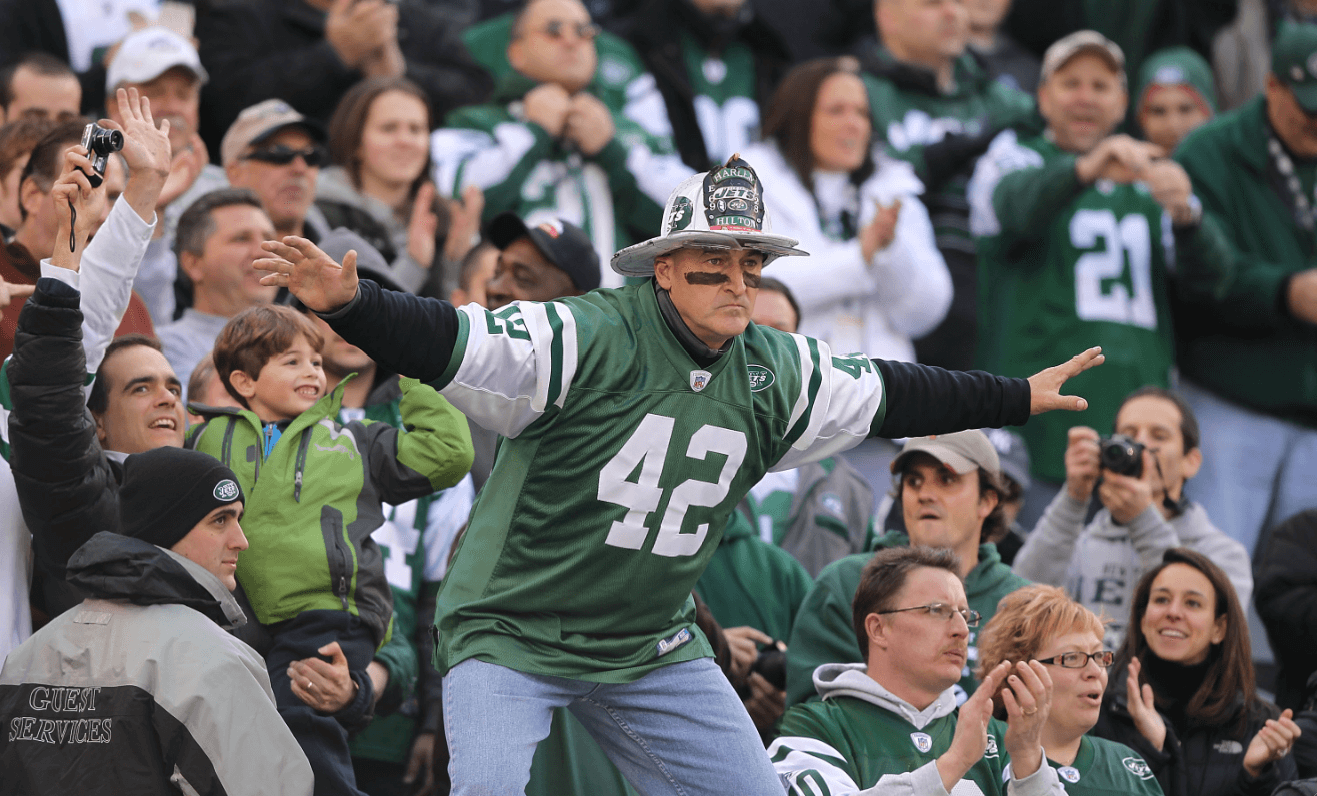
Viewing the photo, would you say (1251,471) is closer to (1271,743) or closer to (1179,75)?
(1179,75)

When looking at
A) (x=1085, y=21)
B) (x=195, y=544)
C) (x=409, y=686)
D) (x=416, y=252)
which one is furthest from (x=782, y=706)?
(x=1085, y=21)

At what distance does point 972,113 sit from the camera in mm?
9234

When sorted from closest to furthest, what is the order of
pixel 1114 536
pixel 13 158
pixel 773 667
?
pixel 773 667 → pixel 13 158 → pixel 1114 536

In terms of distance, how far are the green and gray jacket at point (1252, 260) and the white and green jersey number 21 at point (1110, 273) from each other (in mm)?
519

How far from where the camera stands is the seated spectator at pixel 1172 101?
9.81 metres

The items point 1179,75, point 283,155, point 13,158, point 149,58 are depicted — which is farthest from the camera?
point 1179,75

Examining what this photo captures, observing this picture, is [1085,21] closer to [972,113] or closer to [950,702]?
[972,113]

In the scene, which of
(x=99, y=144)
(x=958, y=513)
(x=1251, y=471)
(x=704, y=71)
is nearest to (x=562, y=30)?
(x=704, y=71)

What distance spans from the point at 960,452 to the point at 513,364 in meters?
2.49

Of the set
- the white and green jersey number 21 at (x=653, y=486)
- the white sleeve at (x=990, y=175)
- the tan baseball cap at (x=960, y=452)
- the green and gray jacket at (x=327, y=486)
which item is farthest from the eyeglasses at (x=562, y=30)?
the white and green jersey number 21 at (x=653, y=486)

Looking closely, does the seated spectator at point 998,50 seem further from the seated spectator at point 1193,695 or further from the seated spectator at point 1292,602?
the seated spectator at point 1193,695

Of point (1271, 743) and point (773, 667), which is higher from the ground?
point (773, 667)

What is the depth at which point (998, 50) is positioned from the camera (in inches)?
417

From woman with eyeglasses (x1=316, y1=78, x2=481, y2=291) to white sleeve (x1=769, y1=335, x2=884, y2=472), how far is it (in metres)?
3.01
